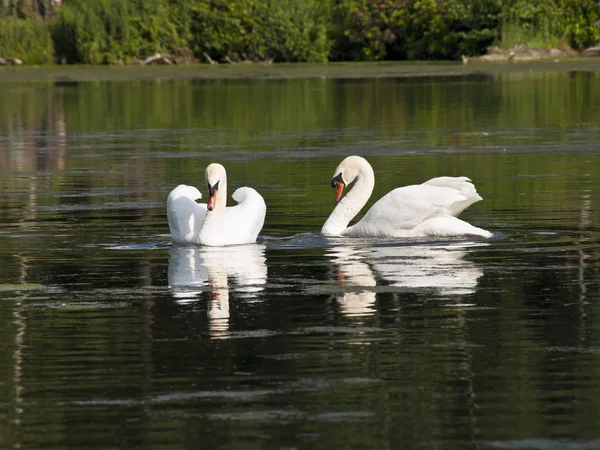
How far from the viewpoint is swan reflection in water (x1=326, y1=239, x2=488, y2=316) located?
34.2 ft

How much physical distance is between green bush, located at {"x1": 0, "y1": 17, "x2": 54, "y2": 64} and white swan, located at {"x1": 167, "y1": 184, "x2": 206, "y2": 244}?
50.3 metres

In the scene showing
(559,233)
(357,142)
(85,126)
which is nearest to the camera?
(559,233)

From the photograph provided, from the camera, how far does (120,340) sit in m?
8.94

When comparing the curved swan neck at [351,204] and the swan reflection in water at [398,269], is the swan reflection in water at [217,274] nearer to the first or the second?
the swan reflection in water at [398,269]

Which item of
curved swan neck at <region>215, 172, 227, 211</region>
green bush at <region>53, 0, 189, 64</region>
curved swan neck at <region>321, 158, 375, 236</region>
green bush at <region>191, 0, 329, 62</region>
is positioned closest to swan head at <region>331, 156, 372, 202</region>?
curved swan neck at <region>321, 158, 375, 236</region>

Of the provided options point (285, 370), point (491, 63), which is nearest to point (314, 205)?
point (285, 370)

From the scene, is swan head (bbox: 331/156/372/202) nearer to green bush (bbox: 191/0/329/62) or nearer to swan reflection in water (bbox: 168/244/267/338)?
swan reflection in water (bbox: 168/244/267/338)

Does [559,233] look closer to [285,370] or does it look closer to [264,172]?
[285,370]

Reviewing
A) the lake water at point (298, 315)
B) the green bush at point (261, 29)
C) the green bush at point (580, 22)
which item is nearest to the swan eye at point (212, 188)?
the lake water at point (298, 315)

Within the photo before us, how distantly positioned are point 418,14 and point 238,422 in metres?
58.4

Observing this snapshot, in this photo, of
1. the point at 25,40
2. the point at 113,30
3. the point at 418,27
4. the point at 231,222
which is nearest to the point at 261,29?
the point at 113,30

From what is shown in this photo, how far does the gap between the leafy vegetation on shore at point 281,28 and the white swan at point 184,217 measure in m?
48.8

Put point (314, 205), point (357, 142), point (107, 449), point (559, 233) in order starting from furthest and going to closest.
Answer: point (357, 142), point (314, 205), point (559, 233), point (107, 449)

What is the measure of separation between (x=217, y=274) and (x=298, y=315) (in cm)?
203
